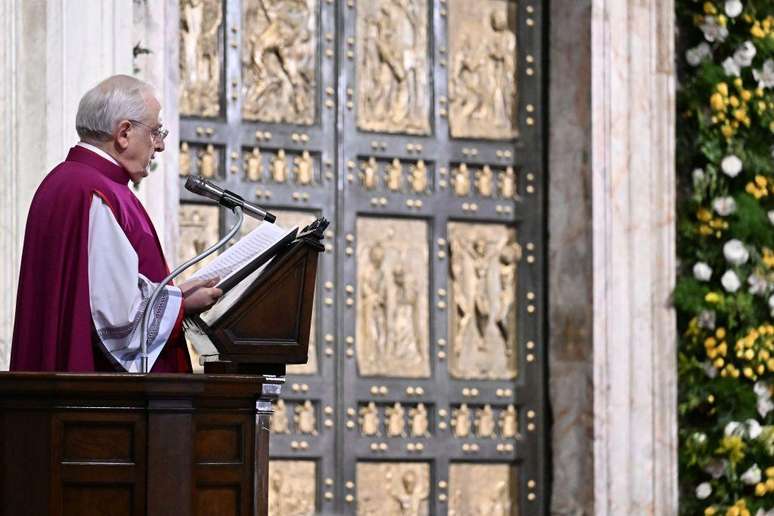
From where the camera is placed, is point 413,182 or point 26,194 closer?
point 26,194

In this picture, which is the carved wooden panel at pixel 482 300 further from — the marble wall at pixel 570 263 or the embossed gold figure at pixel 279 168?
the embossed gold figure at pixel 279 168

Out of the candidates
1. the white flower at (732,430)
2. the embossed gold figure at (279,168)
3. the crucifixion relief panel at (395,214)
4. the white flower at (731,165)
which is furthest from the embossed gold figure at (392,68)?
the white flower at (732,430)

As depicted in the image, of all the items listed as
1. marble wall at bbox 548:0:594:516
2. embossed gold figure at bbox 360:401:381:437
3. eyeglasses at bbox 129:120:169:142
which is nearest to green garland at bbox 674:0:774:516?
marble wall at bbox 548:0:594:516

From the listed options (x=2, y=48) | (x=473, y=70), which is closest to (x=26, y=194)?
(x=2, y=48)

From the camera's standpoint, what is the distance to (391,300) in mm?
8469

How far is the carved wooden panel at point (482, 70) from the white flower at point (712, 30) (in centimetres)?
93

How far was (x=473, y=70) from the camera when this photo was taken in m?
8.78

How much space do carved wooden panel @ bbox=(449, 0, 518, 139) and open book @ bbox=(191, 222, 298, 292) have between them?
364 centimetres

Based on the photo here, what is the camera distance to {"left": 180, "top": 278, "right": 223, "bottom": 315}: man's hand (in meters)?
5.03

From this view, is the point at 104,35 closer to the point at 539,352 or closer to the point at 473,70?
the point at 473,70

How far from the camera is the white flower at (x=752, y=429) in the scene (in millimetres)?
8672

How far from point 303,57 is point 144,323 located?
365cm

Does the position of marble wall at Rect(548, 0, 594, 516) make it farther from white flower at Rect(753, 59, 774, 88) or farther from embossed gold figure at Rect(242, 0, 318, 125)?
embossed gold figure at Rect(242, 0, 318, 125)

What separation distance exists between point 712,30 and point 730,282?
4.07ft
